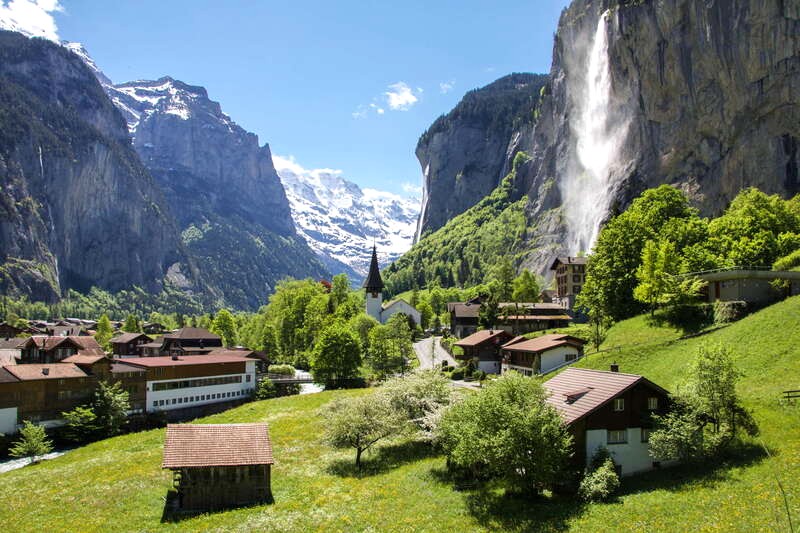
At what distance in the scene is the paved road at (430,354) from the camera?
90.8 m

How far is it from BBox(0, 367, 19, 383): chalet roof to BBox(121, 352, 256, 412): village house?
1258 centimetres

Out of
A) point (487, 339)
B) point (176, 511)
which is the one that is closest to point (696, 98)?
point (487, 339)

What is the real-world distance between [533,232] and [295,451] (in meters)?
144

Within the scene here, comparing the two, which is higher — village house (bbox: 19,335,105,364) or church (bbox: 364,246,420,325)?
church (bbox: 364,246,420,325)

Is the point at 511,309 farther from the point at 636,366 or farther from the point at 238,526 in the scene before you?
the point at 238,526

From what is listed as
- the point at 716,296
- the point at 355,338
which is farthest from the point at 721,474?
the point at 355,338

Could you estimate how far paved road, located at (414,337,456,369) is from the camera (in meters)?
90.8

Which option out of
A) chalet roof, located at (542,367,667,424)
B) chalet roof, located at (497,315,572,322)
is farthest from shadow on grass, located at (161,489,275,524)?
chalet roof, located at (497,315,572,322)

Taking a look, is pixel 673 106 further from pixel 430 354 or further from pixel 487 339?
pixel 430 354

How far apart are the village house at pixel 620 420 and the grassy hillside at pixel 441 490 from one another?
1.56 m

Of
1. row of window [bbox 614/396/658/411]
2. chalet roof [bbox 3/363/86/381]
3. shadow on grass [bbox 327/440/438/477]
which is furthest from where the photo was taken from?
chalet roof [bbox 3/363/86/381]

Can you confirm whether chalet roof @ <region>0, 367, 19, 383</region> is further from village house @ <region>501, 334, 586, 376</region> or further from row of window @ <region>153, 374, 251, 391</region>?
village house @ <region>501, 334, 586, 376</region>

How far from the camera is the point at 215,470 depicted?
3747 cm

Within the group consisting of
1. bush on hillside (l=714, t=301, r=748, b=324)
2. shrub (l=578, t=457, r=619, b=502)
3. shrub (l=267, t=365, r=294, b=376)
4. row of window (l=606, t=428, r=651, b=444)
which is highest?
bush on hillside (l=714, t=301, r=748, b=324)
